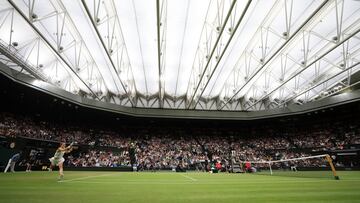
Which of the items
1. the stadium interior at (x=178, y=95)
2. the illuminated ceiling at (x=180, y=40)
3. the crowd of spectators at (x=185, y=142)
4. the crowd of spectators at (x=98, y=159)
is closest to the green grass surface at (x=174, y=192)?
the stadium interior at (x=178, y=95)

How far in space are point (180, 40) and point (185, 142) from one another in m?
25.9

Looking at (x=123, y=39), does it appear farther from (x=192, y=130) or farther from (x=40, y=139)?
(x=192, y=130)

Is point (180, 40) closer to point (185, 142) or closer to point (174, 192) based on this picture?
point (174, 192)

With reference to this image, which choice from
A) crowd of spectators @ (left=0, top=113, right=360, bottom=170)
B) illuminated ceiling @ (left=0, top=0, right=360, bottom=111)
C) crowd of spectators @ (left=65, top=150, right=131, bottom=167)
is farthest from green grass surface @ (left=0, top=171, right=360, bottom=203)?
crowd of spectators @ (left=0, top=113, right=360, bottom=170)

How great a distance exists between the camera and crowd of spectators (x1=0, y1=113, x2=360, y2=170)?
32.8 meters

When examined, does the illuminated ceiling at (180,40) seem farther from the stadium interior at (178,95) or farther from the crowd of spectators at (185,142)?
the crowd of spectators at (185,142)

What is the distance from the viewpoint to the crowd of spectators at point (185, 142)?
3281 cm

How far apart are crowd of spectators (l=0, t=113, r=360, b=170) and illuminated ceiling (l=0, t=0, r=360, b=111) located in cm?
755

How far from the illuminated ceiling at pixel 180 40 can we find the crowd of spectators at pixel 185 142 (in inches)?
297

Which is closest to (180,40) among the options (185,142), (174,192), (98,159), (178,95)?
(174,192)

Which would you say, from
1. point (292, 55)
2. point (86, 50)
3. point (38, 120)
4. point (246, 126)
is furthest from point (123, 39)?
point (246, 126)

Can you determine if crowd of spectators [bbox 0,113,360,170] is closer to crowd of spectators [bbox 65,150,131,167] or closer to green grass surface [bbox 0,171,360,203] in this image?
crowd of spectators [bbox 65,150,131,167]

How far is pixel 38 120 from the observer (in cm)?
3569

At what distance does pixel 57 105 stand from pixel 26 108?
4626 millimetres
